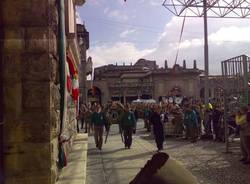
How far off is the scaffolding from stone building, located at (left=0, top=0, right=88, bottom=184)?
10190mm

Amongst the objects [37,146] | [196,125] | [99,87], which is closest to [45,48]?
[37,146]

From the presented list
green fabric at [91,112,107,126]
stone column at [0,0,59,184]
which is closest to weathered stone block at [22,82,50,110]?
stone column at [0,0,59,184]

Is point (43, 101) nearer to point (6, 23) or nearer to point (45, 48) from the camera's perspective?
point (45, 48)

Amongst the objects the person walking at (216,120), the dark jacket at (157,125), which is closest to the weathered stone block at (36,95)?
the dark jacket at (157,125)

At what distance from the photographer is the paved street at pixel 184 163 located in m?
10.5

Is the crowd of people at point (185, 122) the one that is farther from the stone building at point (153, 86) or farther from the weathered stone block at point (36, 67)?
Result: the stone building at point (153, 86)

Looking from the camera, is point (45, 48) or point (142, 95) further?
point (142, 95)

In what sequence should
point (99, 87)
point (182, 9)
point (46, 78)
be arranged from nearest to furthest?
point (46, 78) < point (182, 9) < point (99, 87)

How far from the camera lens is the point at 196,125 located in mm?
20578

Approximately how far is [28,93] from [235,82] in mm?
10811

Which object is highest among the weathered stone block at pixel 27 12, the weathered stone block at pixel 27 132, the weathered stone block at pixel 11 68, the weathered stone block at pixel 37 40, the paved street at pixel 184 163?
the weathered stone block at pixel 27 12

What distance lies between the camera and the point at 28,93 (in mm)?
4605

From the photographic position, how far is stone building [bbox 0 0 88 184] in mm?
4594

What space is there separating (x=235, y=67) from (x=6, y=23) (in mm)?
10757
